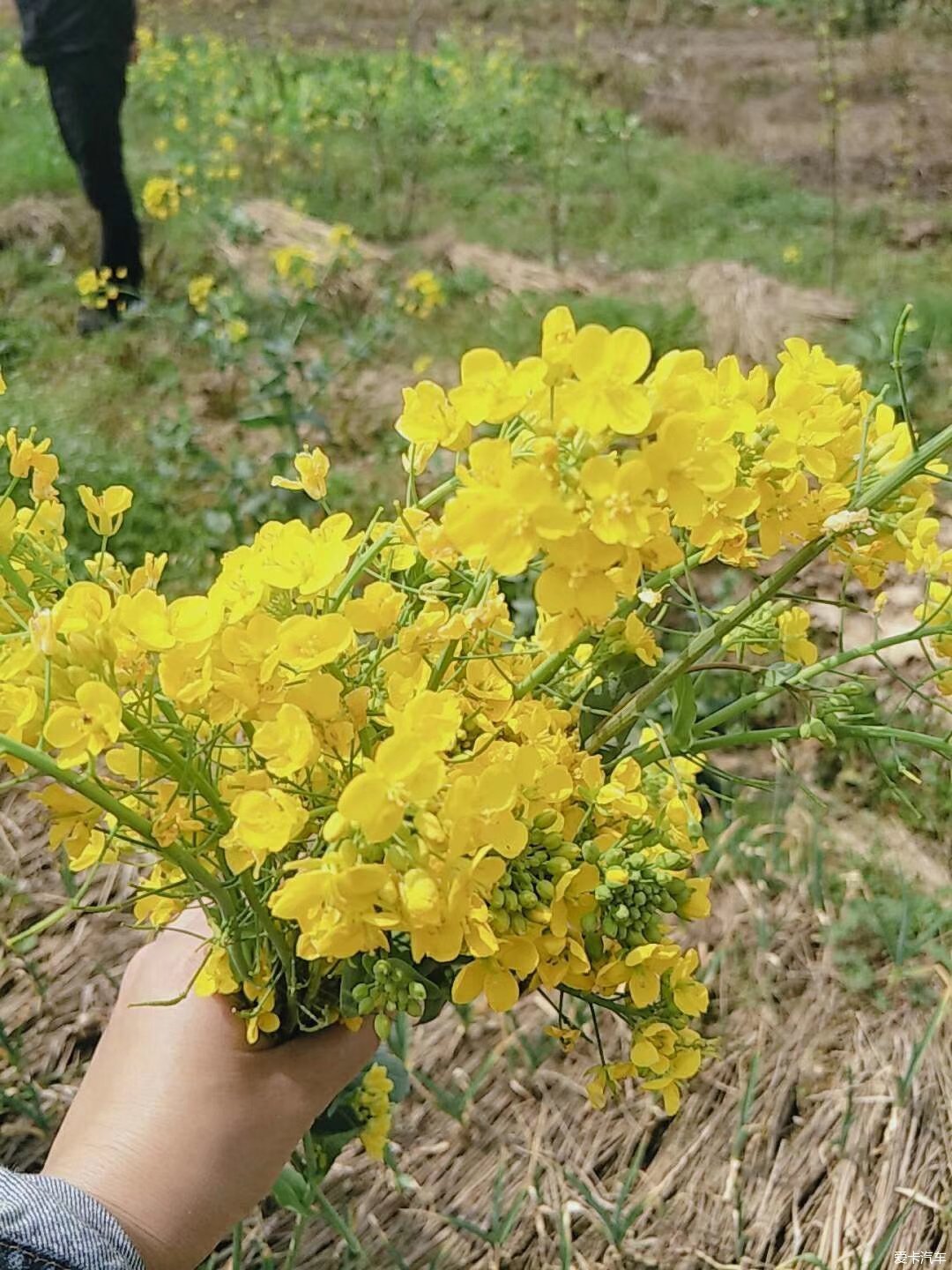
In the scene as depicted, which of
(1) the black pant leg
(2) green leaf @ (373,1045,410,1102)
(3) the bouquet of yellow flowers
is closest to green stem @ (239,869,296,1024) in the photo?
(3) the bouquet of yellow flowers

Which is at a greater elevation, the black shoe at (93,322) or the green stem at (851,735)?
the green stem at (851,735)

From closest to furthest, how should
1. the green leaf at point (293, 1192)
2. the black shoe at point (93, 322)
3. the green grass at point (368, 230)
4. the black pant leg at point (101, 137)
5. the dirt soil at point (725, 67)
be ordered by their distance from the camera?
the green leaf at point (293, 1192), the green grass at point (368, 230), the black pant leg at point (101, 137), the black shoe at point (93, 322), the dirt soil at point (725, 67)

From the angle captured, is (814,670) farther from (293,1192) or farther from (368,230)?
(368,230)

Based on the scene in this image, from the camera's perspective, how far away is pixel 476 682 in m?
0.61

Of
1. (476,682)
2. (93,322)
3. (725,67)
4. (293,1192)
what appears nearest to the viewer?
(476,682)

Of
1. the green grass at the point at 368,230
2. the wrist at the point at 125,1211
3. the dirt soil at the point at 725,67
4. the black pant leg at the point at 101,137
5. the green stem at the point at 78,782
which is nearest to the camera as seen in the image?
the green stem at the point at 78,782

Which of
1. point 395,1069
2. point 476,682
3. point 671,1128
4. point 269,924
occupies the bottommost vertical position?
point 671,1128

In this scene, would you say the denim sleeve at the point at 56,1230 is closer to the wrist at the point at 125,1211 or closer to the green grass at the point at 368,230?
the wrist at the point at 125,1211

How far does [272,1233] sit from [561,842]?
856 millimetres

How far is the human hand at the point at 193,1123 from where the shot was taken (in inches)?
28.9

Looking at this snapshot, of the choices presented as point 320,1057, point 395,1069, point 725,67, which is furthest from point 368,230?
point 320,1057

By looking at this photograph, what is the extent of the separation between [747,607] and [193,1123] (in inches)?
20.6

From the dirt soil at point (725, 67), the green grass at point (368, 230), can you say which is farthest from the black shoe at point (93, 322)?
the dirt soil at point (725, 67)

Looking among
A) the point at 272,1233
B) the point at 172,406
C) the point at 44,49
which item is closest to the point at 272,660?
the point at 272,1233
